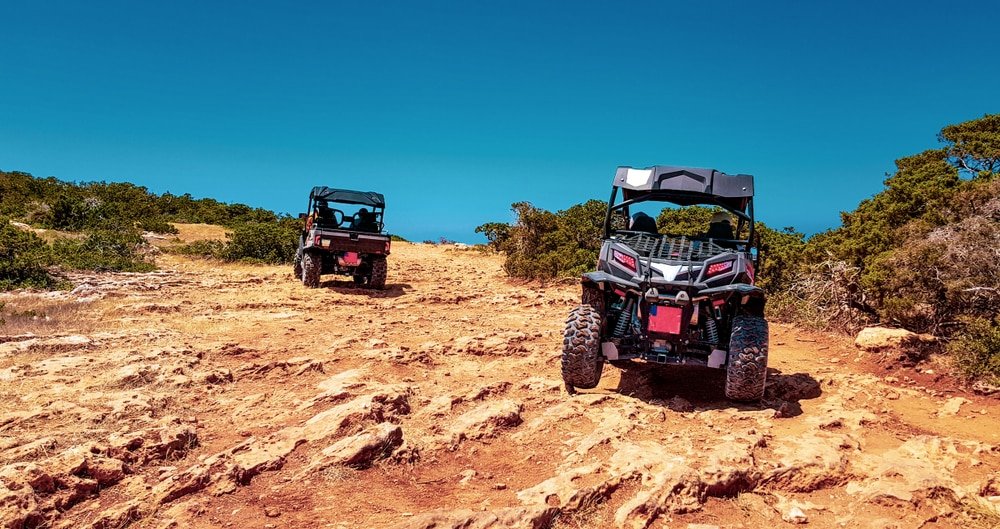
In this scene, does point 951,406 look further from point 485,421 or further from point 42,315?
point 42,315

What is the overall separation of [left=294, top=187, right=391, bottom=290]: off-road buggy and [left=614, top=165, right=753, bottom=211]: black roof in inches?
322

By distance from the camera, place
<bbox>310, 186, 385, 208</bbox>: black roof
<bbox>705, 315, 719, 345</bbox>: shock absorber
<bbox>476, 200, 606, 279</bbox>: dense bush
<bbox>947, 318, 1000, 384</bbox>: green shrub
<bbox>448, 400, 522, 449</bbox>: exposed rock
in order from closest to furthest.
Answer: <bbox>448, 400, 522, 449</bbox>: exposed rock, <bbox>705, 315, 719, 345</bbox>: shock absorber, <bbox>947, 318, 1000, 384</bbox>: green shrub, <bbox>310, 186, 385, 208</bbox>: black roof, <bbox>476, 200, 606, 279</bbox>: dense bush

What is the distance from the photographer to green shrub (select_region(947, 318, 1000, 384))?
599cm

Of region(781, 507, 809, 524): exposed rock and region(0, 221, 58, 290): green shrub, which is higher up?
region(0, 221, 58, 290): green shrub

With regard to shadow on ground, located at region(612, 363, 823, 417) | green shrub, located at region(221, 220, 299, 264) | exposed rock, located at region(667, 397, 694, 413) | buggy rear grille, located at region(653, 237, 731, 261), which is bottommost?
exposed rock, located at region(667, 397, 694, 413)

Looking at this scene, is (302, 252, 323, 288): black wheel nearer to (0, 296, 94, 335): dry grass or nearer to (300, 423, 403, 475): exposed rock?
(0, 296, 94, 335): dry grass

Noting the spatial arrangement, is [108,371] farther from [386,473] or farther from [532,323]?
[532,323]

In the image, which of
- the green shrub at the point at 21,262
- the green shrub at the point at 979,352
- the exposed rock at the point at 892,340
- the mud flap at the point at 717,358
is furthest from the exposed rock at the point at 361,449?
the green shrub at the point at 21,262

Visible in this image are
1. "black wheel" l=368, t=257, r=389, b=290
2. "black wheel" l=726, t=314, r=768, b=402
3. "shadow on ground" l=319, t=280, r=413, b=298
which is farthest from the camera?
"black wheel" l=368, t=257, r=389, b=290

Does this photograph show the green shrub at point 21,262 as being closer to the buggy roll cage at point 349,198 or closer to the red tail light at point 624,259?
the buggy roll cage at point 349,198

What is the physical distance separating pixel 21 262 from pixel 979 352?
15211 millimetres

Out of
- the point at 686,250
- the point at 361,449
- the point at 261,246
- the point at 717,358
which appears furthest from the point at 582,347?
the point at 261,246

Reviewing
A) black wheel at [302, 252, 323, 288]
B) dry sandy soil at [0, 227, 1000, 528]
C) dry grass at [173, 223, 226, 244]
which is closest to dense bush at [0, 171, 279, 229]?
dry grass at [173, 223, 226, 244]

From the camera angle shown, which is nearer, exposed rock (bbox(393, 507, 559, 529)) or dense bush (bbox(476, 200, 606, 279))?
exposed rock (bbox(393, 507, 559, 529))
